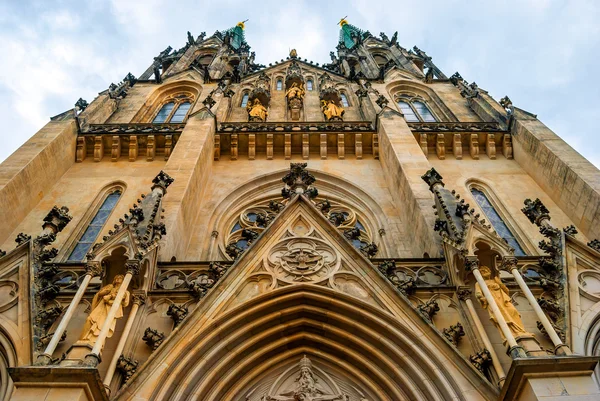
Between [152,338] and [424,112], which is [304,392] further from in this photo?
[424,112]

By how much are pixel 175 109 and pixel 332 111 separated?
6.07 m

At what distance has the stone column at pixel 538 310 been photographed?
5.90 meters

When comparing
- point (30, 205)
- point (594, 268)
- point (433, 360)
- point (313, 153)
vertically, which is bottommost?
point (433, 360)

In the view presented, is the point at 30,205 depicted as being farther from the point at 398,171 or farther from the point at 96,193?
the point at 398,171

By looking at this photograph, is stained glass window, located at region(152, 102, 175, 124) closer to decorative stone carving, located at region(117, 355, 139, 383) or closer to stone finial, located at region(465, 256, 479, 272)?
decorative stone carving, located at region(117, 355, 139, 383)

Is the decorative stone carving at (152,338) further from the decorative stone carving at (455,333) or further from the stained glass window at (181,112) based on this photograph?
the stained glass window at (181,112)

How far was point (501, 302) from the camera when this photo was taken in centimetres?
682

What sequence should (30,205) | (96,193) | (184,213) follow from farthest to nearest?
(96,193), (30,205), (184,213)

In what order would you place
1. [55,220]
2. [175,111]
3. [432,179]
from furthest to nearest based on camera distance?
1. [175,111]
2. [432,179]
3. [55,220]

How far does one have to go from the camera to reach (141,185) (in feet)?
42.8

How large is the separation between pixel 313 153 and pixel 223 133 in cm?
270

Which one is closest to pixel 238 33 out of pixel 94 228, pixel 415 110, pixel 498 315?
pixel 415 110

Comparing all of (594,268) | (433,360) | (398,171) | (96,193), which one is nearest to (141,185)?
(96,193)

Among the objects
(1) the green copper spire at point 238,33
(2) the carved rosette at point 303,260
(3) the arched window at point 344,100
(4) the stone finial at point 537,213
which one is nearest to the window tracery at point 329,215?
(2) the carved rosette at point 303,260
